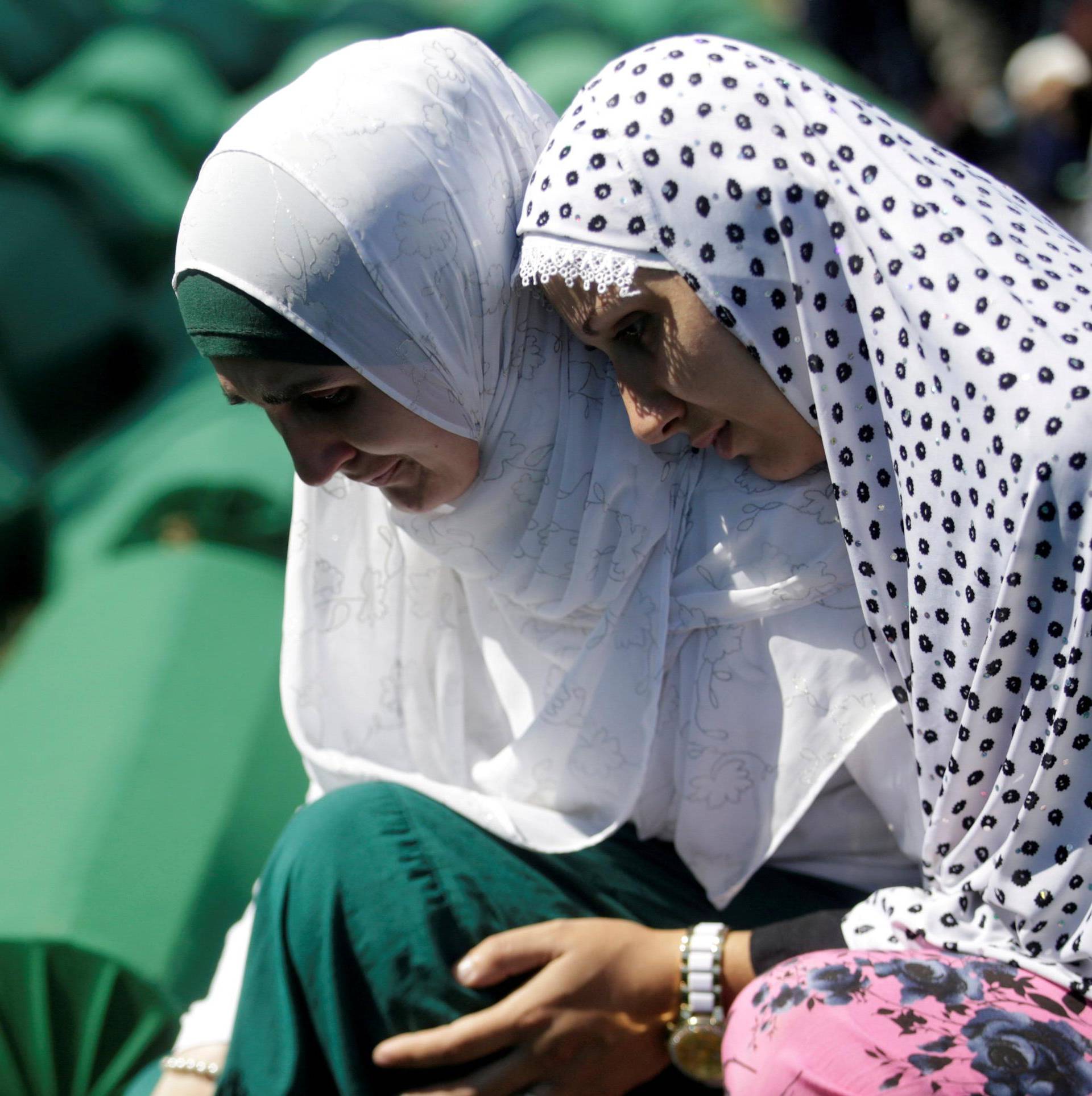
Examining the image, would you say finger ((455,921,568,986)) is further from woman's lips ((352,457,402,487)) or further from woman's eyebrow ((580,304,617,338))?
woman's eyebrow ((580,304,617,338))

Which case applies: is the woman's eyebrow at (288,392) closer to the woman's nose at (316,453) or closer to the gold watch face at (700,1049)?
the woman's nose at (316,453)

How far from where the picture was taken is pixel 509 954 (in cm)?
134

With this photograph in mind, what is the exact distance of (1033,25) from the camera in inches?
195

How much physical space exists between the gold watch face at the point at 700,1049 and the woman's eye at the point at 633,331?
0.65 m

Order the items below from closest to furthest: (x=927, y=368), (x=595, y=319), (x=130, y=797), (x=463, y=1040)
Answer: (x=927, y=368), (x=595, y=319), (x=463, y=1040), (x=130, y=797)

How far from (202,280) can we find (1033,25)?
14.9 feet

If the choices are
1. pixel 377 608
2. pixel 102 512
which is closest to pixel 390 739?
pixel 377 608

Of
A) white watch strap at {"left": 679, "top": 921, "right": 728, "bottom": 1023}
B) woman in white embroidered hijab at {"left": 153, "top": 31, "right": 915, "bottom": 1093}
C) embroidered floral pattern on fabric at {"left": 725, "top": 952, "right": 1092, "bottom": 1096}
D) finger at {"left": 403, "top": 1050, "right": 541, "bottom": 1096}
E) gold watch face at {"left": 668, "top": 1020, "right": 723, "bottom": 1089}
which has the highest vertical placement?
woman in white embroidered hijab at {"left": 153, "top": 31, "right": 915, "bottom": 1093}

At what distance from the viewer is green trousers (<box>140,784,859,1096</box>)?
1330 mm

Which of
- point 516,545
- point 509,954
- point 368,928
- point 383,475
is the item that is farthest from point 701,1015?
point 383,475

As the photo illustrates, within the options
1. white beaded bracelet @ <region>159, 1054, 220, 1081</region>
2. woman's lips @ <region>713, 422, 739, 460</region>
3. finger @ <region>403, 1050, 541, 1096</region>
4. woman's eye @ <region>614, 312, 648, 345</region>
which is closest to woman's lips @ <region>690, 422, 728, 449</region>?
woman's lips @ <region>713, 422, 739, 460</region>

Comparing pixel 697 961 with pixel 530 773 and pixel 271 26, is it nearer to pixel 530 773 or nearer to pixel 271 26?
pixel 530 773

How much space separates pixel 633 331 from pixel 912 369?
0.25 meters

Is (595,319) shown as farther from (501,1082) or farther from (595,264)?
(501,1082)
